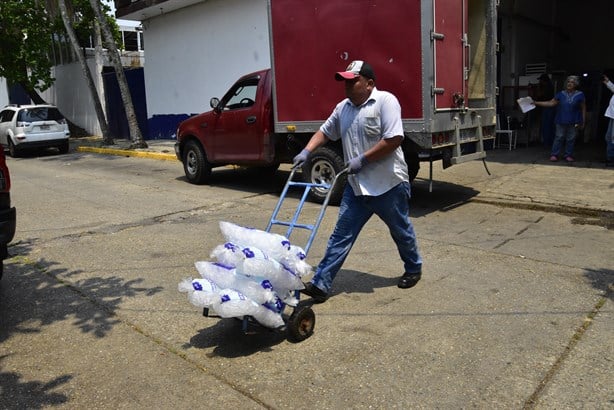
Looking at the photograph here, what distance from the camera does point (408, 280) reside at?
15.2ft

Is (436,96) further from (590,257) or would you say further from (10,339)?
(10,339)

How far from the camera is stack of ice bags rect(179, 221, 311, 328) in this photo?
3289 millimetres

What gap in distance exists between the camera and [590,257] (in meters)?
5.36

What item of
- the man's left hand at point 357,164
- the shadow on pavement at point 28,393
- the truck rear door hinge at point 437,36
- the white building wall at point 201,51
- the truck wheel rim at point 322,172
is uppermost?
the white building wall at point 201,51

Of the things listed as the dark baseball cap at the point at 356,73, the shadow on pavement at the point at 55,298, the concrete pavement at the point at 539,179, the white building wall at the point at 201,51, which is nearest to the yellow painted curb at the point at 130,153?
the white building wall at the point at 201,51

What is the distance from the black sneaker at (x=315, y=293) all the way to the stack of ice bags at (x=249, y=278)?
76cm

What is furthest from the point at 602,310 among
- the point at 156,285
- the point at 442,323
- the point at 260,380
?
the point at 156,285

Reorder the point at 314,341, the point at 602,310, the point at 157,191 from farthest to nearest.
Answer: the point at 157,191 < the point at 602,310 < the point at 314,341

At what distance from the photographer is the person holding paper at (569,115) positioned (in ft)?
34.8

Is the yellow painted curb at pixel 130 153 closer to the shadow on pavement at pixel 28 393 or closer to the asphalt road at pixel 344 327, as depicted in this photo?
the asphalt road at pixel 344 327

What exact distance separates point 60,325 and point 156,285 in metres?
0.92

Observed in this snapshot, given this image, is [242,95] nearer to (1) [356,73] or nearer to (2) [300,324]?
(1) [356,73]

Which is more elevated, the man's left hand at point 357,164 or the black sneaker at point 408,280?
the man's left hand at point 357,164

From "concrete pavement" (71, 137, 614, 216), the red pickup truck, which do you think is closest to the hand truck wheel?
the red pickup truck
